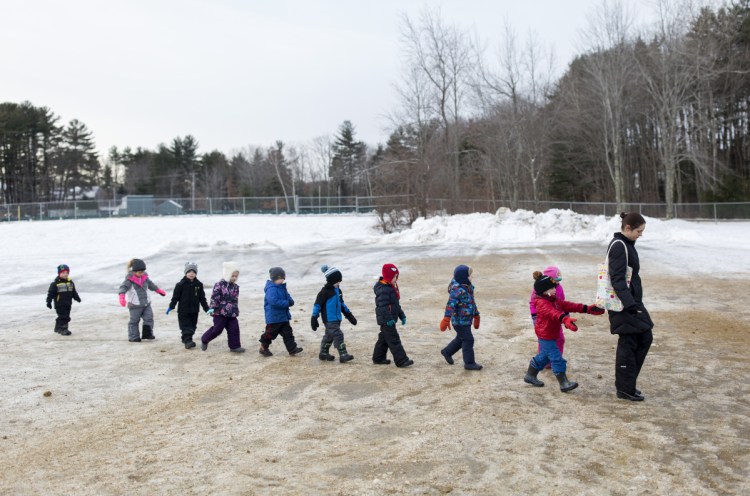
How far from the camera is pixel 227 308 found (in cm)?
919

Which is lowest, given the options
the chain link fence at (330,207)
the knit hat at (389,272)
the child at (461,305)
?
the child at (461,305)

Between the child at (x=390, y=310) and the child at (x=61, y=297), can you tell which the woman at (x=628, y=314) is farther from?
the child at (x=61, y=297)

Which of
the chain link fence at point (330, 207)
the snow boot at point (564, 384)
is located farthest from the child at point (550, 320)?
the chain link fence at point (330, 207)

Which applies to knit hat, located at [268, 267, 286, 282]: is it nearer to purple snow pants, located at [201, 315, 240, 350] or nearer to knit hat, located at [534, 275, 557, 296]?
purple snow pants, located at [201, 315, 240, 350]

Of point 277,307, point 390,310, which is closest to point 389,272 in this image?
point 390,310

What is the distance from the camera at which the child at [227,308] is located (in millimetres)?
9156

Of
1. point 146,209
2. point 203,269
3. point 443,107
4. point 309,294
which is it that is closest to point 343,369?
point 309,294

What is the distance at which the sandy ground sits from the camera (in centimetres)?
457

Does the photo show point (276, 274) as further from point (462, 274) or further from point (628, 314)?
point (628, 314)

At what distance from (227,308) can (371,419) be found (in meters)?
3.97

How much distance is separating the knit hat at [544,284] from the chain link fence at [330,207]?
3113cm

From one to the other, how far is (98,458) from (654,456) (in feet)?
14.7

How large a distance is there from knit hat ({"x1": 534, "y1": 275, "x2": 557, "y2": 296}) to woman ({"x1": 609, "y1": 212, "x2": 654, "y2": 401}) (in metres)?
0.70

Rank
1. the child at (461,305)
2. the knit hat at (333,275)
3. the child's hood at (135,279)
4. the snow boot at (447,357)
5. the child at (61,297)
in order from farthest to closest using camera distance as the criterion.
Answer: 1. the child at (61,297)
2. the child's hood at (135,279)
3. the knit hat at (333,275)
4. the snow boot at (447,357)
5. the child at (461,305)
